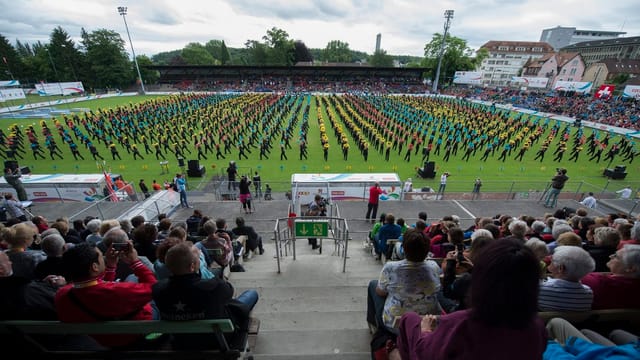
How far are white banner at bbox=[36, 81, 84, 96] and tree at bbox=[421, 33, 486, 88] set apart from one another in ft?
238

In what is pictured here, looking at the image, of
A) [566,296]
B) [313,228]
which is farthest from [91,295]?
[313,228]

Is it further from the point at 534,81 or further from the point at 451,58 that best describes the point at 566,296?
the point at 451,58

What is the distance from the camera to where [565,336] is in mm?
1936

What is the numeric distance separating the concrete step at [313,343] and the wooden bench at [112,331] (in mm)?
910

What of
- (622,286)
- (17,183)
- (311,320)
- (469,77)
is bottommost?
(17,183)

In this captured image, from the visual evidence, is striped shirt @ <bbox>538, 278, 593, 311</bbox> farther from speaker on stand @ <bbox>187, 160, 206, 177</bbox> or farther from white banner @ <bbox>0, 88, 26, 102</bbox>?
white banner @ <bbox>0, 88, 26, 102</bbox>

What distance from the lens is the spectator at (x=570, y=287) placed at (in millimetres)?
2225

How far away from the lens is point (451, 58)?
68.3 metres

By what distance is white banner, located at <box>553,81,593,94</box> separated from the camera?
45.8m

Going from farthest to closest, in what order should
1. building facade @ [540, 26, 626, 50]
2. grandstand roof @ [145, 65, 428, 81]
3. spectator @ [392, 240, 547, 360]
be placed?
building facade @ [540, 26, 626, 50], grandstand roof @ [145, 65, 428, 81], spectator @ [392, 240, 547, 360]

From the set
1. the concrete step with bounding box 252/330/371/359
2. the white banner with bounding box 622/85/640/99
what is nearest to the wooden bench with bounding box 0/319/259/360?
the concrete step with bounding box 252/330/371/359

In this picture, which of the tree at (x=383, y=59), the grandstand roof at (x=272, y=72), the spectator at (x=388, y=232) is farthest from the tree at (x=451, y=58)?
the spectator at (x=388, y=232)

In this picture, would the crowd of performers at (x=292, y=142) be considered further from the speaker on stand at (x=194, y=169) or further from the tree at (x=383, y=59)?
the tree at (x=383, y=59)

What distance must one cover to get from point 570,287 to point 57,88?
59.6 metres
